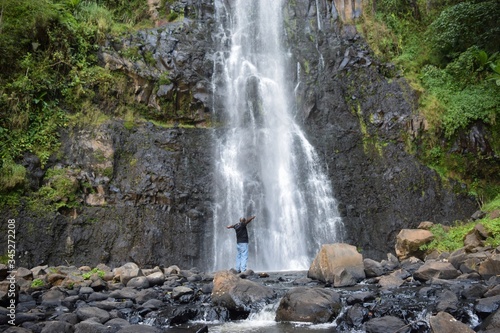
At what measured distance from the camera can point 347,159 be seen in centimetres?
1591

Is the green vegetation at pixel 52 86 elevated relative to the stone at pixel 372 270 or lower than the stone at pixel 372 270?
elevated

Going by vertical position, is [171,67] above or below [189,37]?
below

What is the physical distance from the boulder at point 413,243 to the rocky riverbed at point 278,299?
1272 millimetres

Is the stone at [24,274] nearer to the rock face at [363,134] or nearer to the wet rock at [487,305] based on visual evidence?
the wet rock at [487,305]

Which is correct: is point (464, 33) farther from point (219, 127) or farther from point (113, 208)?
point (113, 208)

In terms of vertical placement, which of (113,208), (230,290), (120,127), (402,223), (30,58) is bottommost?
(230,290)

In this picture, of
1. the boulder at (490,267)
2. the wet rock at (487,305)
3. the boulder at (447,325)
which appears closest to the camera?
the boulder at (447,325)

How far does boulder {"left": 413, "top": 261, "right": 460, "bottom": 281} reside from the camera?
888cm

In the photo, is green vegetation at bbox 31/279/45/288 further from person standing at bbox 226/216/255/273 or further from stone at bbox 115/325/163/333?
person standing at bbox 226/216/255/273

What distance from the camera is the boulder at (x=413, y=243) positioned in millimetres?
12148

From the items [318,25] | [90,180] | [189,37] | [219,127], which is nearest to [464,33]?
[318,25]

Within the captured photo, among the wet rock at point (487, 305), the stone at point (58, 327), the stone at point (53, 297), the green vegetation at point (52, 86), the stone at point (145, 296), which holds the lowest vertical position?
the wet rock at point (487, 305)

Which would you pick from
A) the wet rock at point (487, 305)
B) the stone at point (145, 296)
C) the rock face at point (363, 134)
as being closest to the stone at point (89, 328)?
the stone at point (145, 296)

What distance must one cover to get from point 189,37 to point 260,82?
13.5 feet
